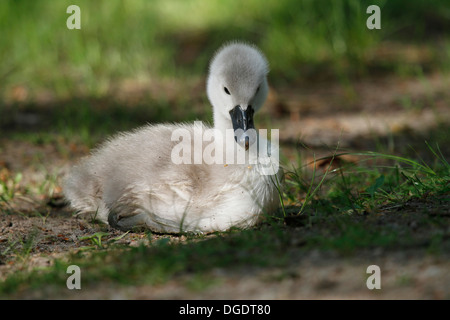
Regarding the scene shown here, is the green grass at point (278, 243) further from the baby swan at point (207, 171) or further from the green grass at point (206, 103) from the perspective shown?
the baby swan at point (207, 171)

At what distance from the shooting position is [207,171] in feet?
12.9

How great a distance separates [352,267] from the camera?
283 cm

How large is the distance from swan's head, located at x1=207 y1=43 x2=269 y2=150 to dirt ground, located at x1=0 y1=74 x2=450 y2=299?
717 millimetres

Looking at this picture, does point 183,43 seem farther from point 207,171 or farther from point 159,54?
point 207,171

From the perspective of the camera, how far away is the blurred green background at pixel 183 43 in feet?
26.1

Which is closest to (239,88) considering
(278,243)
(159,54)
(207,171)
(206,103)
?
(207,171)

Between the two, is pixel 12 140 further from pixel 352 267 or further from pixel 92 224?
pixel 352 267

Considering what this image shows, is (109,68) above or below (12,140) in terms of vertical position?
above

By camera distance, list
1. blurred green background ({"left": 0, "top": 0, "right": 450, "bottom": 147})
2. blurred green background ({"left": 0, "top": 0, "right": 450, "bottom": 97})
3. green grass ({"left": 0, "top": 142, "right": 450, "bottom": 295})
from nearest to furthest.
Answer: green grass ({"left": 0, "top": 142, "right": 450, "bottom": 295}), blurred green background ({"left": 0, "top": 0, "right": 450, "bottom": 147}), blurred green background ({"left": 0, "top": 0, "right": 450, "bottom": 97})

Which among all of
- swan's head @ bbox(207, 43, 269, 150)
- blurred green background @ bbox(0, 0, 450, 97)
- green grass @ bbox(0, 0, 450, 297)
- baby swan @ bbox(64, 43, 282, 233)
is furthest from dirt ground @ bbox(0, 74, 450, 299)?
swan's head @ bbox(207, 43, 269, 150)

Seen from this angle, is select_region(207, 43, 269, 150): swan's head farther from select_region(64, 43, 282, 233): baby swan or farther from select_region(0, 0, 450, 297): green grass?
select_region(0, 0, 450, 297): green grass

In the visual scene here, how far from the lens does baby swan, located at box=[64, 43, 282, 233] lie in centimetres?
376

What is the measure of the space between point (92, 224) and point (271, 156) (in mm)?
1272

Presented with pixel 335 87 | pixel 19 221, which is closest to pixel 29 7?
pixel 335 87
